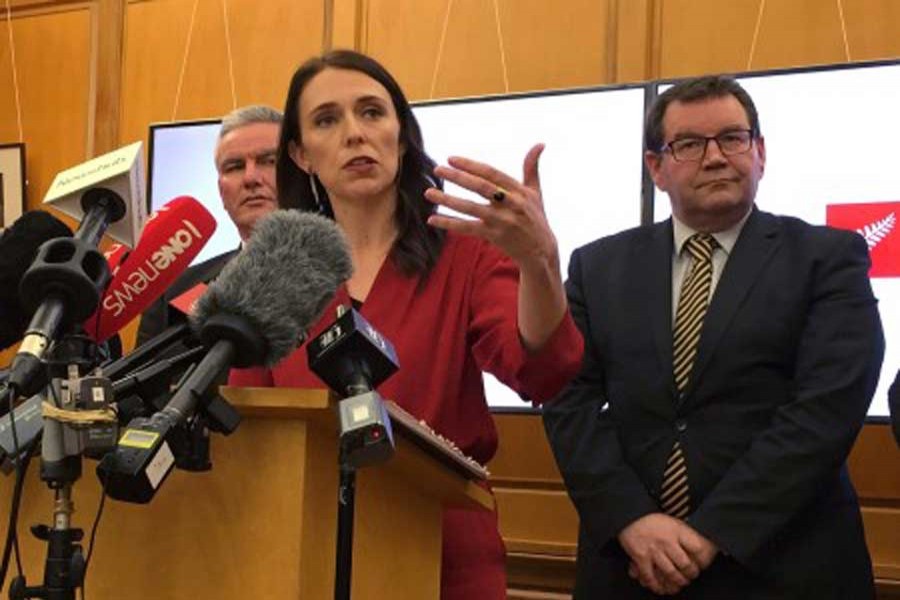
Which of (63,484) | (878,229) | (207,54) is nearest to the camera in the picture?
(63,484)

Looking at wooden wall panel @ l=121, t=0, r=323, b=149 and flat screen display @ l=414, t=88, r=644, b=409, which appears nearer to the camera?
flat screen display @ l=414, t=88, r=644, b=409

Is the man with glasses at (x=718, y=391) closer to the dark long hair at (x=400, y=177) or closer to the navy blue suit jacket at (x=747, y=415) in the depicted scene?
the navy blue suit jacket at (x=747, y=415)

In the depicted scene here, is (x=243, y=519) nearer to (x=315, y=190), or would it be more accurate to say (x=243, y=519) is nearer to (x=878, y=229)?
(x=315, y=190)

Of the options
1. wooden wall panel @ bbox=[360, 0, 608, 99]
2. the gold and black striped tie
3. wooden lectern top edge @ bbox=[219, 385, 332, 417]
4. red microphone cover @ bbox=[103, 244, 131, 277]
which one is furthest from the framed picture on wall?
wooden lectern top edge @ bbox=[219, 385, 332, 417]

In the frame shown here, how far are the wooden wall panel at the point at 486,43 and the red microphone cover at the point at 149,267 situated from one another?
2.83m

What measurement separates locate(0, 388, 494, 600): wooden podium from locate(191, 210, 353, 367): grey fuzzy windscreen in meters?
0.07

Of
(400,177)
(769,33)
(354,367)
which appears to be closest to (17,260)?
(354,367)

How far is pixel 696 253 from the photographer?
2689mm

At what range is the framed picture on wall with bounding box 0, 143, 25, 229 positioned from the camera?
5.10 m

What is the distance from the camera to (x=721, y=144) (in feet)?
8.87

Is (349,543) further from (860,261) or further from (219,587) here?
(860,261)

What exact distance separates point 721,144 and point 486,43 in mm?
1802

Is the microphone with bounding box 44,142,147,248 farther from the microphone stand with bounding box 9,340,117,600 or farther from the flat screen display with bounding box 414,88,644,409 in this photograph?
the flat screen display with bounding box 414,88,644,409

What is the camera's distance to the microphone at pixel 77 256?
1.16 metres
